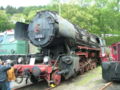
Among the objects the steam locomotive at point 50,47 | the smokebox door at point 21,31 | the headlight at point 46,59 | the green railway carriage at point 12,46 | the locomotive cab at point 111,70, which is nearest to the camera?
the steam locomotive at point 50,47

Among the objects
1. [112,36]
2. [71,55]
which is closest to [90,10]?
[112,36]

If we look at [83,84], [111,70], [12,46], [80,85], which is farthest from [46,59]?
[12,46]

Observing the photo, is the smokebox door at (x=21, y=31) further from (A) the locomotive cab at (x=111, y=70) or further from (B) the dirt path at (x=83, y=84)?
(A) the locomotive cab at (x=111, y=70)

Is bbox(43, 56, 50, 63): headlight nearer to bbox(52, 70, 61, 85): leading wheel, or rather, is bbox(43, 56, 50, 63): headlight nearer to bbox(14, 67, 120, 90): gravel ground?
bbox(52, 70, 61, 85): leading wheel

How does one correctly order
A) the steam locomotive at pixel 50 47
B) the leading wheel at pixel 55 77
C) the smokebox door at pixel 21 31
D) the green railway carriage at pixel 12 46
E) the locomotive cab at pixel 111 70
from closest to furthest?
the steam locomotive at pixel 50 47
the leading wheel at pixel 55 77
the locomotive cab at pixel 111 70
the smokebox door at pixel 21 31
the green railway carriage at pixel 12 46

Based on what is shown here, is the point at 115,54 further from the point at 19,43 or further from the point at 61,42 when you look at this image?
the point at 19,43

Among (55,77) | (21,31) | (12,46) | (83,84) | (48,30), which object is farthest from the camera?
(12,46)

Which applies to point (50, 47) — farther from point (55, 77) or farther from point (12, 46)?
point (12, 46)

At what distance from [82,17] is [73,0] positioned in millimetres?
4038

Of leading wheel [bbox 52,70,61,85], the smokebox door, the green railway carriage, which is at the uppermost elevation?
the smokebox door

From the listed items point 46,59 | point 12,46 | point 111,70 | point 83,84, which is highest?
point 12,46

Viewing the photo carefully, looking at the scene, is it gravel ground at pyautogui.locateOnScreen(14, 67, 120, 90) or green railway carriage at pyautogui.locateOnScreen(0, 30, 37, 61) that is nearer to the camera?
gravel ground at pyautogui.locateOnScreen(14, 67, 120, 90)

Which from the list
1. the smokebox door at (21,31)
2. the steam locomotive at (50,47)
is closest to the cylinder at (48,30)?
the steam locomotive at (50,47)

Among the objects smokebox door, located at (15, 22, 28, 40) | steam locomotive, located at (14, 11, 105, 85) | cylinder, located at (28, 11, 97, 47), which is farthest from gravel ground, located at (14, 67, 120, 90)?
smokebox door, located at (15, 22, 28, 40)
